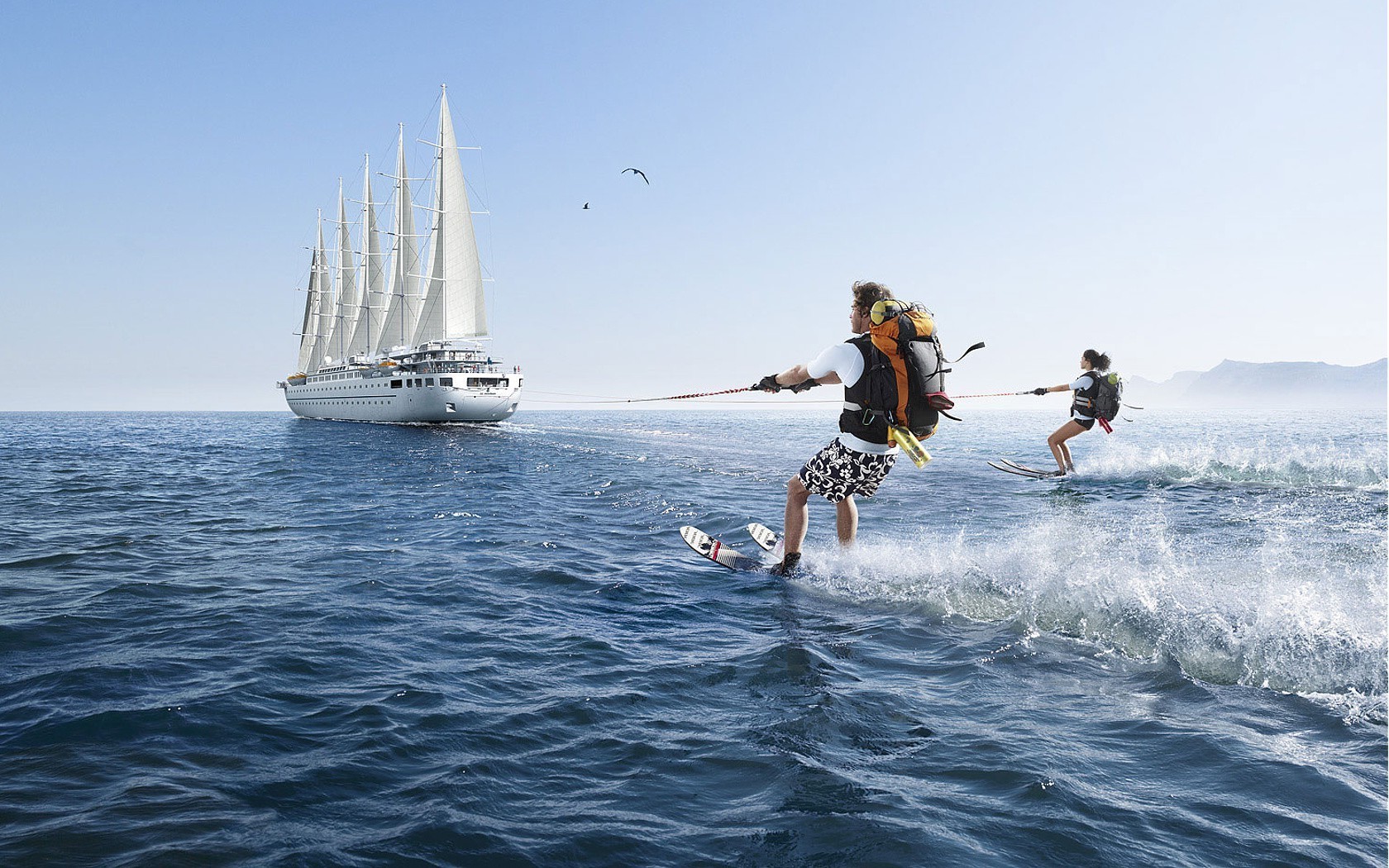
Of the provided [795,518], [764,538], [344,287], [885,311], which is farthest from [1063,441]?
[344,287]

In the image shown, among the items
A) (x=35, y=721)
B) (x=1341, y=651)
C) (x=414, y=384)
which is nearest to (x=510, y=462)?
(x=35, y=721)

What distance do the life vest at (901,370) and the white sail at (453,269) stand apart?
58889mm

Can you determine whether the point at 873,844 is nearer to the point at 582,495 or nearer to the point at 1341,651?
the point at 1341,651

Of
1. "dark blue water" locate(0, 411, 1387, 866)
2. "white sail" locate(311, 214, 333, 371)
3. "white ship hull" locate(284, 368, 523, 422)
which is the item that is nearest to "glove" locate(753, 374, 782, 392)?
"dark blue water" locate(0, 411, 1387, 866)

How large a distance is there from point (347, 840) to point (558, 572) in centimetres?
535

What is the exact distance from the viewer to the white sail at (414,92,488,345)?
6122 centimetres

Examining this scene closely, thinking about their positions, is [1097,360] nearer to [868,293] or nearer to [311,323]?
[868,293]

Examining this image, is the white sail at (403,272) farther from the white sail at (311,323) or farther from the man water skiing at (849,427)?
the man water skiing at (849,427)

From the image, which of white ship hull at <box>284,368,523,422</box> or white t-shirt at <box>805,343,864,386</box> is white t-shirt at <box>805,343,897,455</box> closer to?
white t-shirt at <box>805,343,864,386</box>

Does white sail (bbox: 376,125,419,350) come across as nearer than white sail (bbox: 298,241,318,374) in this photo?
Yes

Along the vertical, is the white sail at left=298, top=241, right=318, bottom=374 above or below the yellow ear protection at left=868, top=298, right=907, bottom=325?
above

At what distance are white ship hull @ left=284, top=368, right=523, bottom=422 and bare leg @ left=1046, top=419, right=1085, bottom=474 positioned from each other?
47.7 m

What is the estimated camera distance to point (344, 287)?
85312 millimetres

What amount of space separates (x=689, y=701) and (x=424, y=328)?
6391 cm
